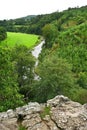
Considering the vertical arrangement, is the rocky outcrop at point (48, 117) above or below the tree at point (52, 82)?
above

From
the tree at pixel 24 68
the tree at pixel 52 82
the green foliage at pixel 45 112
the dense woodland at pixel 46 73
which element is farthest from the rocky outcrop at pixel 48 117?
the tree at pixel 24 68

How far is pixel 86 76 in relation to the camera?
5775 cm

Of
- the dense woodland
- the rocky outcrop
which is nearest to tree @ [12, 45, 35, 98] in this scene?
the dense woodland

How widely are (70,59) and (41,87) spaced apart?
105 ft

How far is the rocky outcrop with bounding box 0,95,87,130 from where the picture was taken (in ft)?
72.2

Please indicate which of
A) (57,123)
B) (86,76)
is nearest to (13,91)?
(57,123)

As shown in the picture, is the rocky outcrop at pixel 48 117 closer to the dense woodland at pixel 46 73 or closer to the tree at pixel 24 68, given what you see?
the dense woodland at pixel 46 73

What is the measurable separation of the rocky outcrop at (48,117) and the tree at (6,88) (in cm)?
764

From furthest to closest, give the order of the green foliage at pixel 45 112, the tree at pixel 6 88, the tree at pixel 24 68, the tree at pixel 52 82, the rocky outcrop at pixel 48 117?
the tree at pixel 24 68
the tree at pixel 52 82
the tree at pixel 6 88
the green foliage at pixel 45 112
the rocky outcrop at pixel 48 117

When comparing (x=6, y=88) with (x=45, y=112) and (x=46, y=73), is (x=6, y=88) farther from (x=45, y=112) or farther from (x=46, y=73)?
(x=46, y=73)

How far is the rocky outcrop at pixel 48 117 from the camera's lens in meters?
22.0

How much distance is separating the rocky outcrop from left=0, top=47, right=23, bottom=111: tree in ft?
25.1

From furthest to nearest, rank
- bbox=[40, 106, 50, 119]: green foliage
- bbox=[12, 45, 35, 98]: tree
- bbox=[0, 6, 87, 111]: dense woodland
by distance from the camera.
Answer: bbox=[12, 45, 35, 98]: tree < bbox=[0, 6, 87, 111]: dense woodland < bbox=[40, 106, 50, 119]: green foliage

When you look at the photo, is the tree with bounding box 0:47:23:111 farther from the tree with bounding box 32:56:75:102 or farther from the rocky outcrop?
the tree with bounding box 32:56:75:102
